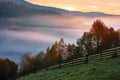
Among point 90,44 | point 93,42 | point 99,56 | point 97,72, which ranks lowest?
point 90,44

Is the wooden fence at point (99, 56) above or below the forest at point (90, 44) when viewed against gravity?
above

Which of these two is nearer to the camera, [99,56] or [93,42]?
[99,56]

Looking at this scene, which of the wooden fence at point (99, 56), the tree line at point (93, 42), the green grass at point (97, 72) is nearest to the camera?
the green grass at point (97, 72)

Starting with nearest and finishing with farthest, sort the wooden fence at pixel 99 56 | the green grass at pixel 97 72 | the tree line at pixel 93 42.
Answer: the green grass at pixel 97 72 < the wooden fence at pixel 99 56 < the tree line at pixel 93 42

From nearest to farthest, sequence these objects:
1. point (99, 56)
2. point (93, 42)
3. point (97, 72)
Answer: point (97, 72)
point (99, 56)
point (93, 42)

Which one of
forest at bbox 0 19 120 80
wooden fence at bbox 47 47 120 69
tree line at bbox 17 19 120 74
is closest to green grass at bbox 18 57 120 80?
wooden fence at bbox 47 47 120 69

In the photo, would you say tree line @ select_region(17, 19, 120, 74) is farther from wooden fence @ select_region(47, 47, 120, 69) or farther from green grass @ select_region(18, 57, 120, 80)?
green grass @ select_region(18, 57, 120, 80)

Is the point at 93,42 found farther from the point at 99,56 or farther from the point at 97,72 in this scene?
the point at 97,72

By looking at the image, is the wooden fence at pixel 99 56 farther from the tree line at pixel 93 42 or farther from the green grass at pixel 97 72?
the tree line at pixel 93 42

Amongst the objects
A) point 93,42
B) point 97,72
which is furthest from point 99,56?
point 93,42

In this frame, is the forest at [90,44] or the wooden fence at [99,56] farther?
the forest at [90,44]

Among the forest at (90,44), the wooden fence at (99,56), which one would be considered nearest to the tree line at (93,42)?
the forest at (90,44)

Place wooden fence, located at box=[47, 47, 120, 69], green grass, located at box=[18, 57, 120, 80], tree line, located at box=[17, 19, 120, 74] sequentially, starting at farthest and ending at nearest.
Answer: tree line, located at box=[17, 19, 120, 74], wooden fence, located at box=[47, 47, 120, 69], green grass, located at box=[18, 57, 120, 80]

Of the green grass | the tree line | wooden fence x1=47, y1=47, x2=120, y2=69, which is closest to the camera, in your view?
the green grass
